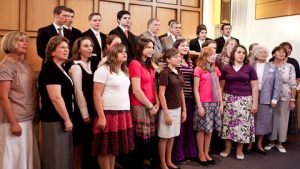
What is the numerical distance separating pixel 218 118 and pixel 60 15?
212 centimetres

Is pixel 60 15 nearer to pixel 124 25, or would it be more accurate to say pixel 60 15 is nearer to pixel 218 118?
pixel 124 25

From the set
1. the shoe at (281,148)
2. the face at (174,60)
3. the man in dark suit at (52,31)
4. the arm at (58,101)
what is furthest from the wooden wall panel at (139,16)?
the arm at (58,101)

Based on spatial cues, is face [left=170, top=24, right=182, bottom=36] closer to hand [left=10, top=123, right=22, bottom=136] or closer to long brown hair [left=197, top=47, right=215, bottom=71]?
long brown hair [left=197, top=47, right=215, bottom=71]

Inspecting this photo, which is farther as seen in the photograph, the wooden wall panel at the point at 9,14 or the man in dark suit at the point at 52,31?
the wooden wall panel at the point at 9,14

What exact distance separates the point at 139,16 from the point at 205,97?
291 cm

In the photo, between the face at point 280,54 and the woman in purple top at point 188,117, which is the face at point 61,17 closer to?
the woman in purple top at point 188,117

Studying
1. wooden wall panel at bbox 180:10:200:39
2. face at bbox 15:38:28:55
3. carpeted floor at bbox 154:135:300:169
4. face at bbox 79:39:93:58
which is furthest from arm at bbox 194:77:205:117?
wooden wall panel at bbox 180:10:200:39

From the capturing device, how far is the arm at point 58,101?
7.86 ft

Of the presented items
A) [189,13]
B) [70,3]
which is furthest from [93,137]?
[189,13]

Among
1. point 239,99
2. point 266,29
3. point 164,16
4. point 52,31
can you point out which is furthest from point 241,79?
point 266,29

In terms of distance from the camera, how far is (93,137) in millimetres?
2707

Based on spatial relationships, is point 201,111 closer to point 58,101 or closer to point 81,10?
point 58,101

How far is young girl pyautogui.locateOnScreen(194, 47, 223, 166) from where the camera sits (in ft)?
11.5

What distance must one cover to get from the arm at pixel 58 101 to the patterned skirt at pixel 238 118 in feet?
6.89
